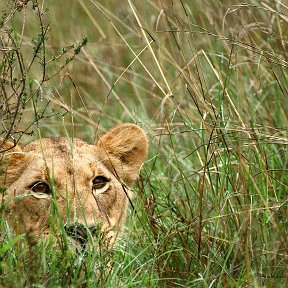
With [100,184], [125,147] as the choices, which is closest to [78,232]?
[100,184]

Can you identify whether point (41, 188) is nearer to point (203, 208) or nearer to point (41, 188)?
point (41, 188)

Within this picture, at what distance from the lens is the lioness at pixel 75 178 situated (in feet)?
15.5

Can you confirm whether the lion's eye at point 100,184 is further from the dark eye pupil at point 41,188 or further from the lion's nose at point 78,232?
the lion's nose at point 78,232

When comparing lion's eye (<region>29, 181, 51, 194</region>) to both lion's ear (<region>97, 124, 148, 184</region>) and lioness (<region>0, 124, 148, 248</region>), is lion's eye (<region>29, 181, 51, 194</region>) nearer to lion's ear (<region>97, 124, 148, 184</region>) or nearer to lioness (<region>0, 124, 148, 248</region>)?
lioness (<region>0, 124, 148, 248</region>)

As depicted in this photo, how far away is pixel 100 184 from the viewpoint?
5.24m

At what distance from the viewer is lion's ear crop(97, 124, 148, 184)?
557 centimetres

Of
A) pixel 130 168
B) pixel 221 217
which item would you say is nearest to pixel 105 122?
pixel 130 168

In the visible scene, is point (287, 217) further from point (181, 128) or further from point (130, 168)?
point (181, 128)

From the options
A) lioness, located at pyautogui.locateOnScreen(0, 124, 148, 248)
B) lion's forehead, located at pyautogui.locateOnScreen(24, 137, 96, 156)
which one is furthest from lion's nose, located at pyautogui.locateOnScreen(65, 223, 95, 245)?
lion's forehead, located at pyautogui.locateOnScreen(24, 137, 96, 156)

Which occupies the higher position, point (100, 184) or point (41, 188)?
point (41, 188)

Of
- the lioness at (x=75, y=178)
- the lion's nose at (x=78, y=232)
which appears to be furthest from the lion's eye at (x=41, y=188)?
the lion's nose at (x=78, y=232)

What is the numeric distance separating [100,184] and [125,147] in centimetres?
44

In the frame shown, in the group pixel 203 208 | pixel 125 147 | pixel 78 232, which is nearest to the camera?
pixel 78 232

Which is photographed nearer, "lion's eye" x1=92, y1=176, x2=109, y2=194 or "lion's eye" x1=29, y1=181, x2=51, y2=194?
"lion's eye" x1=29, y1=181, x2=51, y2=194
